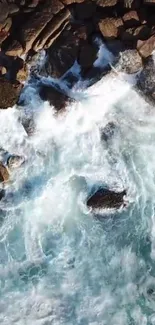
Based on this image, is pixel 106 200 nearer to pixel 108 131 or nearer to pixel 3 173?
pixel 108 131

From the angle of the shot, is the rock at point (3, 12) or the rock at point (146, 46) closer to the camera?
the rock at point (146, 46)

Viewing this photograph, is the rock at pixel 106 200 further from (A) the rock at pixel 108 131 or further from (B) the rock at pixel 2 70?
(B) the rock at pixel 2 70

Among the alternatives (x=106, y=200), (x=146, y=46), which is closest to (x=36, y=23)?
(x=146, y=46)

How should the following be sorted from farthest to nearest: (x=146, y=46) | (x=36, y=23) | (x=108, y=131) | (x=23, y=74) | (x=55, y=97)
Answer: (x=108, y=131), (x=23, y=74), (x=55, y=97), (x=36, y=23), (x=146, y=46)

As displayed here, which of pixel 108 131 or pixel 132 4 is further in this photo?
pixel 108 131

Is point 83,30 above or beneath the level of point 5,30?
beneath

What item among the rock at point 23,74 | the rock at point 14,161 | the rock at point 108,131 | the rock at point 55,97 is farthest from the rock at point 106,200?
the rock at point 23,74

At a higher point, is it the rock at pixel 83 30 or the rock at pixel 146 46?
the rock at pixel 83 30

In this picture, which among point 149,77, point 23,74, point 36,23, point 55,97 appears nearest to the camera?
point 36,23
